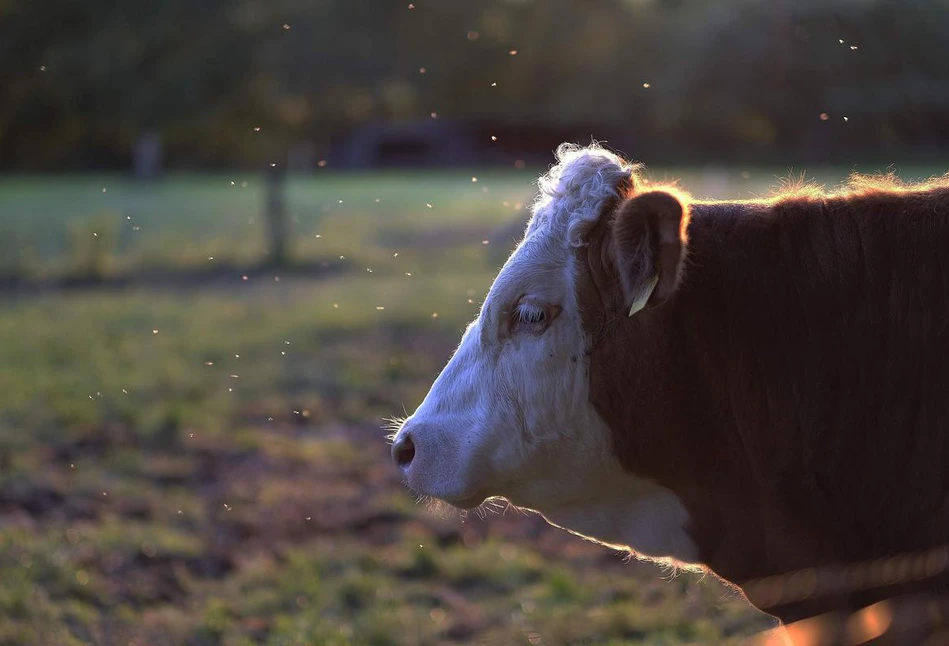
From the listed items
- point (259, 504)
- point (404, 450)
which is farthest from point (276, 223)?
point (404, 450)

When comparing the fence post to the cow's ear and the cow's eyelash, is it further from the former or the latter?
the cow's ear

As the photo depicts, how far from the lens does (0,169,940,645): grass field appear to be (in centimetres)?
430

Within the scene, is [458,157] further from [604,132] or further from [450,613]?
[450,613]

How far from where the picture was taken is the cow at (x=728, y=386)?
225cm

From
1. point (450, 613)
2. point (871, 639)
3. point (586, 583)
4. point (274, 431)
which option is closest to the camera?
point (871, 639)

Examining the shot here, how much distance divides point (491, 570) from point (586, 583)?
0.46 metres

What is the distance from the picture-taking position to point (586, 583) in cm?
474

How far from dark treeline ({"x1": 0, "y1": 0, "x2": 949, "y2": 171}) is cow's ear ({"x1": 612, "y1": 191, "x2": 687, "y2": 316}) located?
349cm

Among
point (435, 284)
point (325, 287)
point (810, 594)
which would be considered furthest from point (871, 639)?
point (325, 287)

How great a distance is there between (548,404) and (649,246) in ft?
1.65

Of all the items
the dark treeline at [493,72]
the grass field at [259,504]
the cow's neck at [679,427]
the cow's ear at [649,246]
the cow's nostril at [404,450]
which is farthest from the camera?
the dark treeline at [493,72]

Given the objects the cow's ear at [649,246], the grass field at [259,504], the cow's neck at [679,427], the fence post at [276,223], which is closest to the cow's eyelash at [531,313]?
the cow's neck at [679,427]

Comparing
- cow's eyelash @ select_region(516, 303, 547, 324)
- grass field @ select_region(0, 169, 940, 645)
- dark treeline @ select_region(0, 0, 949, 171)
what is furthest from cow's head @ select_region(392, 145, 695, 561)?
dark treeline @ select_region(0, 0, 949, 171)

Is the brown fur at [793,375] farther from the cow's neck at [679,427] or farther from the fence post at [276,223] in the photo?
the fence post at [276,223]
